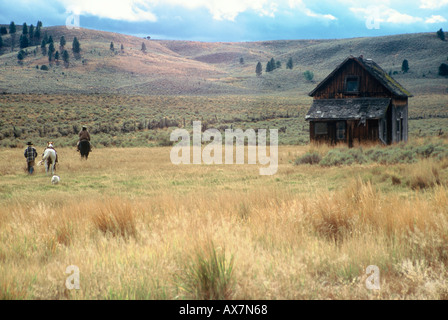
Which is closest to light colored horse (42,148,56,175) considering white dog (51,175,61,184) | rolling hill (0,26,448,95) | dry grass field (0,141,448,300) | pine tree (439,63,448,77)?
white dog (51,175,61,184)

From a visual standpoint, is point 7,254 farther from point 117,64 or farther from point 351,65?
point 117,64

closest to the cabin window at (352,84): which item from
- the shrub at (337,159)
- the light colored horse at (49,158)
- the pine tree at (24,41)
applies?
the shrub at (337,159)

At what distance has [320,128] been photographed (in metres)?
28.3

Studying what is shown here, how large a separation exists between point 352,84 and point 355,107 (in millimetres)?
1974

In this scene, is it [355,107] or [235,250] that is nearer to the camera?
[235,250]

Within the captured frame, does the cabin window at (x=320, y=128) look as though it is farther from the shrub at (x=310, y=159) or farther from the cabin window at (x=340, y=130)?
the shrub at (x=310, y=159)

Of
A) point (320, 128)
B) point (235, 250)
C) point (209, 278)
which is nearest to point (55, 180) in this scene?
point (235, 250)

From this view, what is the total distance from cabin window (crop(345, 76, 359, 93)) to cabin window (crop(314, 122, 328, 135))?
2928mm

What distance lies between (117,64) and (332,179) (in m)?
166

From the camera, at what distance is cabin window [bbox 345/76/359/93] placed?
93.5ft

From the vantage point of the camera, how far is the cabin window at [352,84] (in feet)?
93.5

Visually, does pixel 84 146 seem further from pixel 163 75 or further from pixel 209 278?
pixel 163 75

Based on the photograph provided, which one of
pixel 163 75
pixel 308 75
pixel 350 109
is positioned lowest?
pixel 350 109
